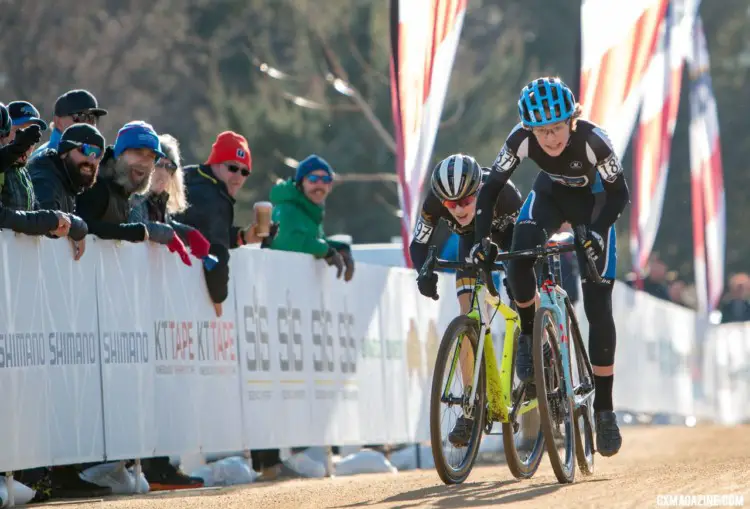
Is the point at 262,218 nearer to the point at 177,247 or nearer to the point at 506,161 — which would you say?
the point at 177,247

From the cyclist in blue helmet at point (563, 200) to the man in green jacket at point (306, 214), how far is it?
348cm

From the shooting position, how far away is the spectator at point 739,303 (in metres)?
26.7

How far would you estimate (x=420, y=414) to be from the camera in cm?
1373

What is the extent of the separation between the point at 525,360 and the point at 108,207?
2693 millimetres

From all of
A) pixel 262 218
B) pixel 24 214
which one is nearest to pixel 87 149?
pixel 24 214

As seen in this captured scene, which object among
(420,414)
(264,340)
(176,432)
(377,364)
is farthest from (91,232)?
(420,414)

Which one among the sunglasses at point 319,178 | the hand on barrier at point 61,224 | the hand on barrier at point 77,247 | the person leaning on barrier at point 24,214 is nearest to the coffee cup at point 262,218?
the sunglasses at point 319,178

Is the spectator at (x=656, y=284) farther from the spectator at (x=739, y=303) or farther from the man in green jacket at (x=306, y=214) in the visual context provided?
the man in green jacket at (x=306, y=214)

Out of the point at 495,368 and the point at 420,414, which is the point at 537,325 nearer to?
the point at 495,368

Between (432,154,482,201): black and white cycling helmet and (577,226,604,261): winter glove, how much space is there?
96cm

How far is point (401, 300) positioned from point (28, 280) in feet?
18.0

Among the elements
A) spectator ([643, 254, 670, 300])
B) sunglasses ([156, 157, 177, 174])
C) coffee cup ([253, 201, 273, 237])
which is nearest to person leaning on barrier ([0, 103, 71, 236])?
sunglasses ([156, 157, 177, 174])

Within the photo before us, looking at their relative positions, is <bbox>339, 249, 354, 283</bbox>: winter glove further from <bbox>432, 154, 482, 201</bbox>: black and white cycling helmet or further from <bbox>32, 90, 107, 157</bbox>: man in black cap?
<bbox>432, 154, 482, 201</bbox>: black and white cycling helmet

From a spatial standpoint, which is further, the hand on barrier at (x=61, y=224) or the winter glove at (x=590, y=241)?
the hand on barrier at (x=61, y=224)
